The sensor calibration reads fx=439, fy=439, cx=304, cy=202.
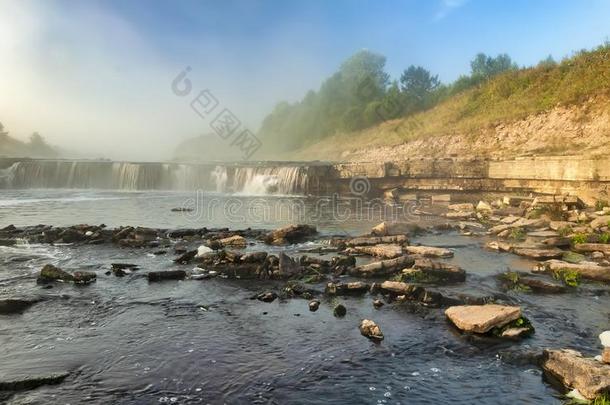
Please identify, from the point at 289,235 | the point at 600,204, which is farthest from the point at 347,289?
the point at 600,204

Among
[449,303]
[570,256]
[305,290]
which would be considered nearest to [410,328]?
[449,303]

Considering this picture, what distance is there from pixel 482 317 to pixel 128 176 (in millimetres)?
35286

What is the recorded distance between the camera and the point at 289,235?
15469mm

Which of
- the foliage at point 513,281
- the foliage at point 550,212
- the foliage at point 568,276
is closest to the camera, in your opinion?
the foliage at point 513,281

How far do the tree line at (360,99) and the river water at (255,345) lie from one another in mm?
49300

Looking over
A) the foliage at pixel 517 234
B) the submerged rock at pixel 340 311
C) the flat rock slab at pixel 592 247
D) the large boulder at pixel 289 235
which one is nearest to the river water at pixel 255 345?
the submerged rock at pixel 340 311

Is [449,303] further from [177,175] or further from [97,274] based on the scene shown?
[177,175]

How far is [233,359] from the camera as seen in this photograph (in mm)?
6320

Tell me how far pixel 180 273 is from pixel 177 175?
27.4m

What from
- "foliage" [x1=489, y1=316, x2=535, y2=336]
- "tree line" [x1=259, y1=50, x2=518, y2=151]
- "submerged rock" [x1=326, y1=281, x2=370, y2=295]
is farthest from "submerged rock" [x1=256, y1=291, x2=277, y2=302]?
"tree line" [x1=259, y1=50, x2=518, y2=151]

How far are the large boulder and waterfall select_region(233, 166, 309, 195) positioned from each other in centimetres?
1496

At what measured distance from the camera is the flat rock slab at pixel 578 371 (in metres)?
5.03

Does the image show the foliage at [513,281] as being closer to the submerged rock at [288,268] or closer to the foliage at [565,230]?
the submerged rock at [288,268]

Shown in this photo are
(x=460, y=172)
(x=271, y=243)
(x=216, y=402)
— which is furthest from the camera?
(x=460, y=172)
